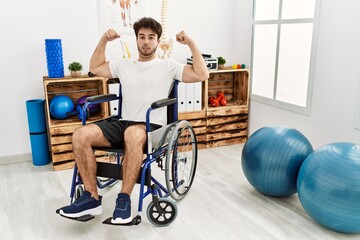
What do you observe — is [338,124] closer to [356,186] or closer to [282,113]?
[282,113]

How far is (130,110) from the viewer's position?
2.25m

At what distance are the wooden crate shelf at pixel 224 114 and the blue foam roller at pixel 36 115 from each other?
4.13 feet

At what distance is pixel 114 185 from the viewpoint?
2.64 metres

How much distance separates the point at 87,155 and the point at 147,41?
0.82 m

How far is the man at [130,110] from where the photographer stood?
6.37 ft

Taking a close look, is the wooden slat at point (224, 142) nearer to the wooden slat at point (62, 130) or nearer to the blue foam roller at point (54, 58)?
the wooden slat at point (62, 130)

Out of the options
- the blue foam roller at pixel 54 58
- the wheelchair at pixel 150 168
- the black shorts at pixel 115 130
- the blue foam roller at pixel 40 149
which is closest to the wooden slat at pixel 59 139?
the blue foam roller at pixel 40 149

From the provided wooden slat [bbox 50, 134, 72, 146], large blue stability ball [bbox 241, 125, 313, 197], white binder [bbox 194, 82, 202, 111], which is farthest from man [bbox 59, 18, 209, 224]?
white binder [bbox 194, 82, 202, 111]

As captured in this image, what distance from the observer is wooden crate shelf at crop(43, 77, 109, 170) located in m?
2.86

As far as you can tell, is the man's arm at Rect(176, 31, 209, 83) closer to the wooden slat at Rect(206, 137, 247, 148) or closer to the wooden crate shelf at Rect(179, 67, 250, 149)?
the wooden crate shelf at Rect(179, 67, 250, 149)

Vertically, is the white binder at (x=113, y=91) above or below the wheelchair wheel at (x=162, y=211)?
above

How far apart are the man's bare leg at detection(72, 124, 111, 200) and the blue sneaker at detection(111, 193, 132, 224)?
0.67ft

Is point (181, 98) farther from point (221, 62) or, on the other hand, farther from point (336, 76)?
point (336, 76)

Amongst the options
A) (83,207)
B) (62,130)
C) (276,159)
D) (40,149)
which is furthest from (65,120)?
(276,159)
